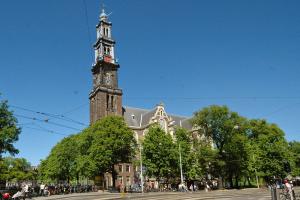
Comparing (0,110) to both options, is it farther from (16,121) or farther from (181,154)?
(181,154)

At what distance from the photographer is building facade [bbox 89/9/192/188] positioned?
79250mm

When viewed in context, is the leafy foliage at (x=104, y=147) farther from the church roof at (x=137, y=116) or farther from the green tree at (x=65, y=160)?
the church roof at (x=137, y=116)

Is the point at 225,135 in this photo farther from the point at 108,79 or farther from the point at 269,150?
the point at 108,79

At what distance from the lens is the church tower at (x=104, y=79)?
263 feet

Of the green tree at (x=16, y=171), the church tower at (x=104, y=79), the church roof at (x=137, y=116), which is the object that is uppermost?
the church tower at (x=104, y=79)

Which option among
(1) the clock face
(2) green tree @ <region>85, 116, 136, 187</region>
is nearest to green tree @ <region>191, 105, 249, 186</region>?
(2) green tree @ <region>85, 116, 136, 187</region>

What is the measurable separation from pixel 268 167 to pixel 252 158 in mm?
5667

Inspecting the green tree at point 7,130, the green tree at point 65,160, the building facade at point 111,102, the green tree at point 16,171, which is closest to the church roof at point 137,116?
the building facade at point 111,102

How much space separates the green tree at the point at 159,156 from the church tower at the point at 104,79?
2209 centimetres

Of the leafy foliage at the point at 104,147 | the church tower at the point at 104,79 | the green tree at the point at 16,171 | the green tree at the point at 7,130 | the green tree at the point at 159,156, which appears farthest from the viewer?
the green tree at the point at 16,171

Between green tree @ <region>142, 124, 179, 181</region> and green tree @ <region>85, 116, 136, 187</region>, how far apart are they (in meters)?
4.08

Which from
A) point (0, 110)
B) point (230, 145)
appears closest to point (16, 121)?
point (0, 110)

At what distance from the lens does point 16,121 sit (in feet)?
167

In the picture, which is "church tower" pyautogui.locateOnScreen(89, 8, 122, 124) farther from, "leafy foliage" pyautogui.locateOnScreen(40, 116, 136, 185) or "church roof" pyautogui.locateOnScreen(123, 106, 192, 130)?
"leafy foliage" pyautogui.locateOnScreen(40, 116, 136, 185)
